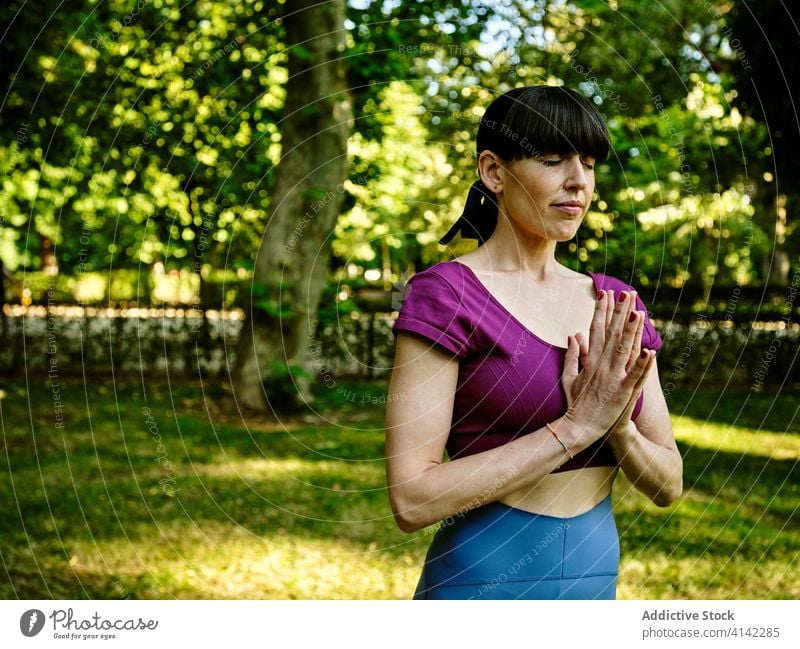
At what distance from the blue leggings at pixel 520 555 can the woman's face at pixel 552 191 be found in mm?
658

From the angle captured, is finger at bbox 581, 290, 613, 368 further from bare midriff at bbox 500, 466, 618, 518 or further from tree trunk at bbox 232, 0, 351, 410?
tree trunk at bbox 232, 0, 351, 410

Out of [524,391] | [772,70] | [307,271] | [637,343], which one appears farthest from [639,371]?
[307,271]

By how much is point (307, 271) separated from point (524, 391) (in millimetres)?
9541

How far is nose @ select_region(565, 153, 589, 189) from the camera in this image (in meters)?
2.02

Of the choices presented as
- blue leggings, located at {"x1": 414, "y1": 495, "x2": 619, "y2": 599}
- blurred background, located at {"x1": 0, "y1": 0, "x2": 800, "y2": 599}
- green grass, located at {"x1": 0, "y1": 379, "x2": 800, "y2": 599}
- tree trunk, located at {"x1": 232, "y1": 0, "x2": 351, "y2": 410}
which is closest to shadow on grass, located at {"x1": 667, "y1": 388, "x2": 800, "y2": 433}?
blurred background, located at {"x1": 0, "y1": 0, "x2": 800, "y2": 599}

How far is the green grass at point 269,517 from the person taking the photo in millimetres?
6105

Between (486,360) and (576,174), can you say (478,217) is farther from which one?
(486,360)

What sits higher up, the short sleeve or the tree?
the tree

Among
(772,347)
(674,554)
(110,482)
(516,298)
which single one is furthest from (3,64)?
(772,347)

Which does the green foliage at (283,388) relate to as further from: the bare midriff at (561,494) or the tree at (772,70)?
the bare midriff at (561,494)

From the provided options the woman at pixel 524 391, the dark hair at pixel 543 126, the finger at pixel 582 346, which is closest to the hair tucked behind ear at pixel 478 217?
the woman at pixel 524 391

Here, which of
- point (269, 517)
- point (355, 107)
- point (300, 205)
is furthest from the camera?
point (300, 205)

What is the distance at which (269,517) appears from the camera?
7.65 m
